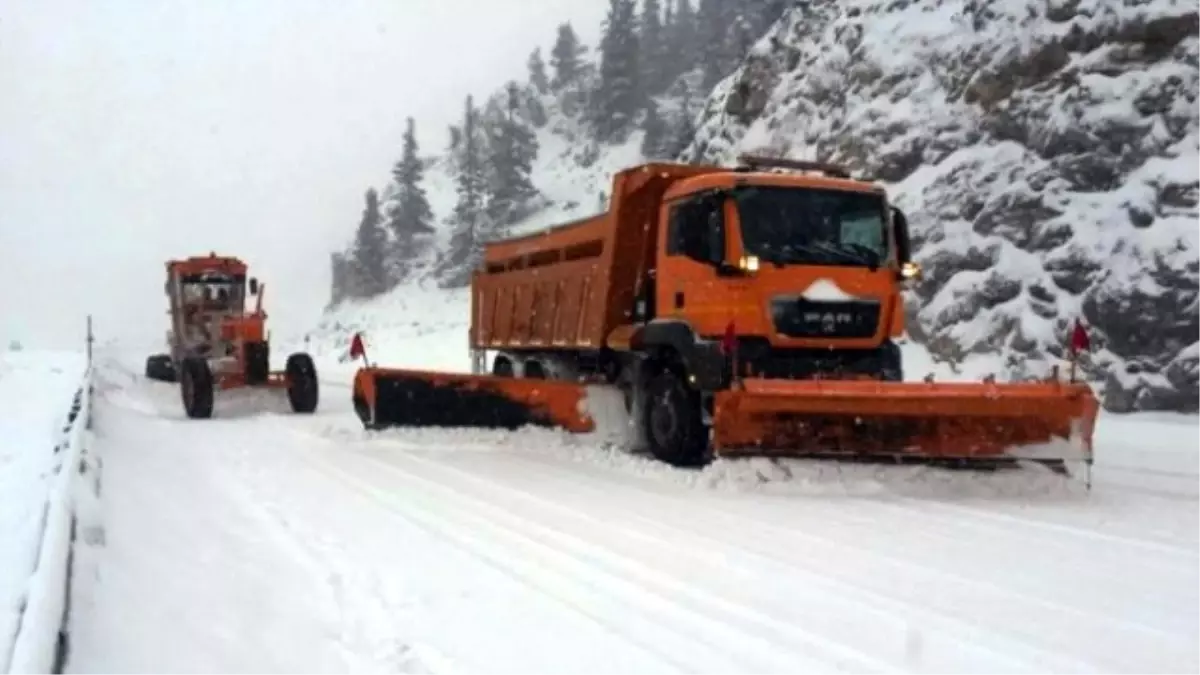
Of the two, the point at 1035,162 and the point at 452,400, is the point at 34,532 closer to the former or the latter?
the point at 452,400

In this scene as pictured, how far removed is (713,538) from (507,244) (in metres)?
9.94

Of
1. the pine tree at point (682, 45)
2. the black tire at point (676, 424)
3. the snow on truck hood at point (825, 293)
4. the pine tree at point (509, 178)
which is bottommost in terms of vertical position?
the black tire at point (676, 424)

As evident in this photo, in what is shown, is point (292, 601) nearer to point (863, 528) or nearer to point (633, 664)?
point (633, 664)

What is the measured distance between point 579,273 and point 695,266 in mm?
2887

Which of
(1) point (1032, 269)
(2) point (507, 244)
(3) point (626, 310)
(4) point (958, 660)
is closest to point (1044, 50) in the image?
(1) point (1032, 269)

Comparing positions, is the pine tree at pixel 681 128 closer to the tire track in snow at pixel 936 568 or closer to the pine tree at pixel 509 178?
the pine tree at pixel 509 178

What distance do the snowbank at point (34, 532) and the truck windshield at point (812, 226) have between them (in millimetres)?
6350

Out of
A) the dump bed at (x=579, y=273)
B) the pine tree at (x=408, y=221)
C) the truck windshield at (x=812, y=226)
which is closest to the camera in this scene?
the truck windshield at (x=812, y=226)

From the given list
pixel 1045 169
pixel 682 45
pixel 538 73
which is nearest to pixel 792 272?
pixel 1045 169

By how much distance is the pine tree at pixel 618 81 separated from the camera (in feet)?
248

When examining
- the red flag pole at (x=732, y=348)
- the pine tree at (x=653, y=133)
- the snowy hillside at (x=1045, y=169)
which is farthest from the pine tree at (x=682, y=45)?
the red flag pole at (x=732, y=348)

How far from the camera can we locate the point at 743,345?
424 inches

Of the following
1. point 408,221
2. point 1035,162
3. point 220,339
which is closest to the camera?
point 220,339

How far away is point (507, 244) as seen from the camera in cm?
1697
